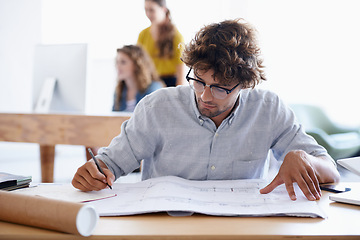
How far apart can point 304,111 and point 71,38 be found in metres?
2.96

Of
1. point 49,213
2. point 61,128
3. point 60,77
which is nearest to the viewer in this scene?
point 49,213

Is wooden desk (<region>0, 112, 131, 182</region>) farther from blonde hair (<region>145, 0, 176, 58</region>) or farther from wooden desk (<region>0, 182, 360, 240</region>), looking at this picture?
wooden desk (<region>0, 182, 360, 240</region>)

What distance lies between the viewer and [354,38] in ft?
14.2

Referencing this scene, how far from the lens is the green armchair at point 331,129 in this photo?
135 inches

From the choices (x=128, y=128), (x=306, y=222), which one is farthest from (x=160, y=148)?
(x=306, y=222)

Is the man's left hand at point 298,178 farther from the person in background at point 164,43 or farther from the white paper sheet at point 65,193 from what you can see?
the person in background at point 164,43

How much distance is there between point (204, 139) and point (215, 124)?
7 cm

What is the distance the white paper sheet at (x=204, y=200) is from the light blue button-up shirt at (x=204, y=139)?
8.7 inches

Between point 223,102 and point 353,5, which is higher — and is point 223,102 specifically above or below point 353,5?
below

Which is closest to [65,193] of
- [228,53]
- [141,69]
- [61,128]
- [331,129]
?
[228,53]

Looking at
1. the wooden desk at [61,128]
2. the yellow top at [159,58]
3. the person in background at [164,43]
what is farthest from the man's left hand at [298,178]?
the yellow top at [159,58]

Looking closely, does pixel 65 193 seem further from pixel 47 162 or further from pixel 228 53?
pixel 47 162

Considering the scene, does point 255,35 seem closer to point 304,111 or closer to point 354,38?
point 304,111

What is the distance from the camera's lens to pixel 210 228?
2.29ft
